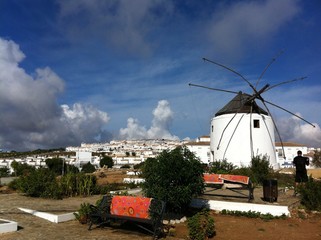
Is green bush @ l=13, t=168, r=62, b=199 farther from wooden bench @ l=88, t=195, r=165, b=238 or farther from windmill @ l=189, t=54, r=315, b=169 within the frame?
windmill @ l=189, t=54, r=315, b=169

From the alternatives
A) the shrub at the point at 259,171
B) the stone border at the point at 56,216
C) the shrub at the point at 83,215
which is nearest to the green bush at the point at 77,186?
the stone border at the point at 56,216

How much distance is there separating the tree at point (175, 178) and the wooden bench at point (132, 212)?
1.14 meters

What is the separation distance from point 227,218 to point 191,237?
268 centimetres

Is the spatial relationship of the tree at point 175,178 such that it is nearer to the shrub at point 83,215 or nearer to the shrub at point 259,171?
the shrub at point 83,215

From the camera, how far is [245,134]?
81.1 feet

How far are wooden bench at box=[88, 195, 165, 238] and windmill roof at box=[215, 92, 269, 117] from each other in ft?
61.3

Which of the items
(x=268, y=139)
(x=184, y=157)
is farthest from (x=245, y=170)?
(x=184, y=157)

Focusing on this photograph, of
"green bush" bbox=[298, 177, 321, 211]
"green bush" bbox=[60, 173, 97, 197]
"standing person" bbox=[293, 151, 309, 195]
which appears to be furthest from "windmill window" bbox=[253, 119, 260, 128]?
"green bush" bbox=[60, 173, 97, 197]

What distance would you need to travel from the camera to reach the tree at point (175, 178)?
27.8 feet

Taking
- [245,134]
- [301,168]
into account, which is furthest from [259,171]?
[245,134]

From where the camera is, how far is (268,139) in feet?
82.2

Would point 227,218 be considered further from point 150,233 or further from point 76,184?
point 76,184

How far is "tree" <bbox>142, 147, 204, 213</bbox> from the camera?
27.8ft

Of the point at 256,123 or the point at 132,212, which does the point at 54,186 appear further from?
the point at 256,123
